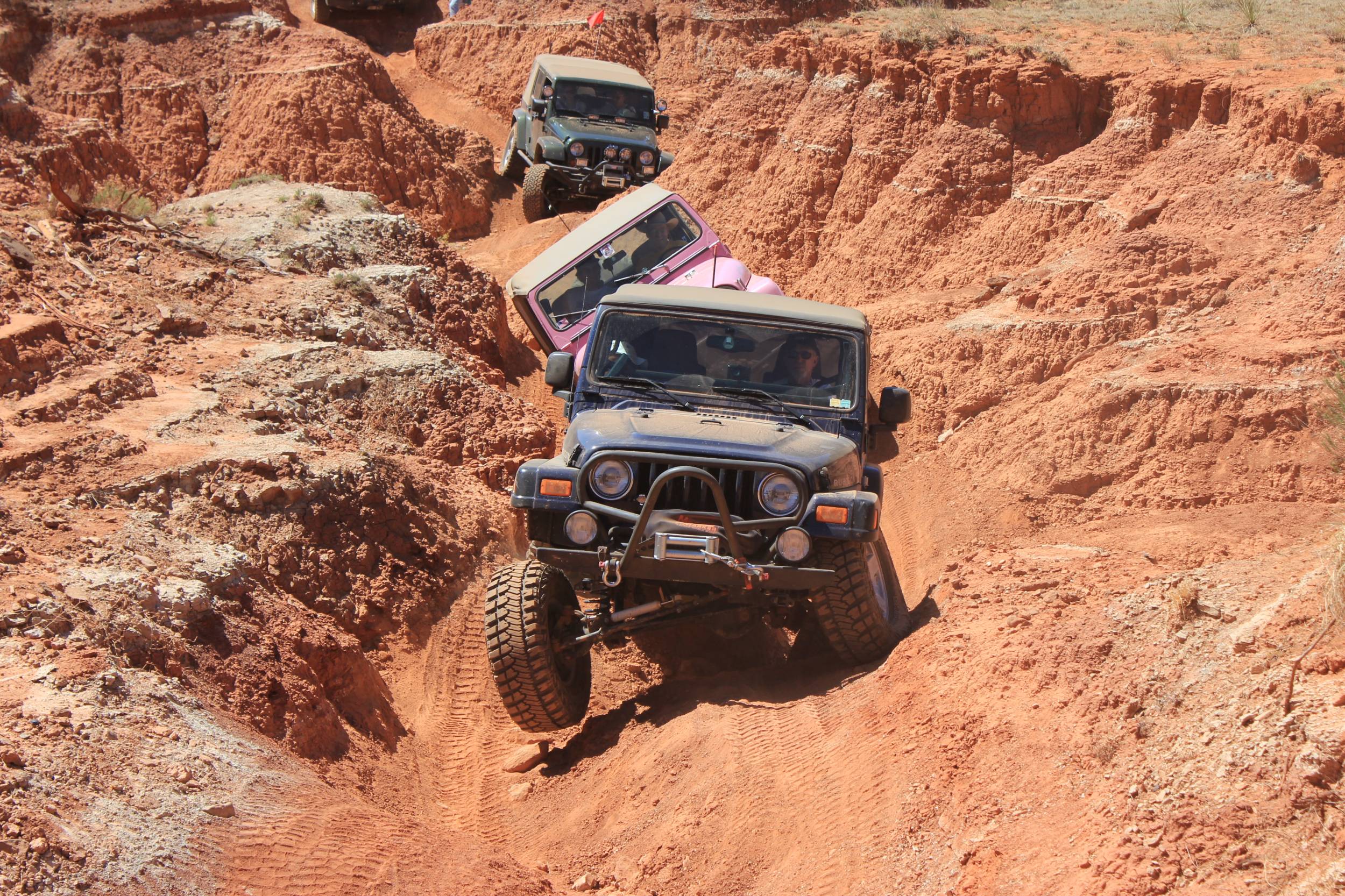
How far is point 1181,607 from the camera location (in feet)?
17.7

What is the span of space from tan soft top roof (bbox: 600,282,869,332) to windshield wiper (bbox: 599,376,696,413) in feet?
1.47

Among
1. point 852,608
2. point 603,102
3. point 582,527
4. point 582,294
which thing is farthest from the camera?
point 603,102

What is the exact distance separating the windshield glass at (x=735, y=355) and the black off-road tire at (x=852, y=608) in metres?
0.99

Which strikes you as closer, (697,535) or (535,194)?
(697,535)

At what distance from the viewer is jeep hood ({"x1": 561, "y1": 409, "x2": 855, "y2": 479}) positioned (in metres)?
6.19

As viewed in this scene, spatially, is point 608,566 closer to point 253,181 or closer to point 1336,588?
point 1336,588

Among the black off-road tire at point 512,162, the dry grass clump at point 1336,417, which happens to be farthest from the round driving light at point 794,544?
the black off-road tire at point 512,162

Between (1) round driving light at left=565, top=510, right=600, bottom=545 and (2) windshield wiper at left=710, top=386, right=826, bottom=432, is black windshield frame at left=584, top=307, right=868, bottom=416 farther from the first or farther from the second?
(1) round driving light at left=565, top=510, right=600, bottom=545

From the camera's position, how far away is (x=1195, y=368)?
10164 millimetres

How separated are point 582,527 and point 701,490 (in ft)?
1.97

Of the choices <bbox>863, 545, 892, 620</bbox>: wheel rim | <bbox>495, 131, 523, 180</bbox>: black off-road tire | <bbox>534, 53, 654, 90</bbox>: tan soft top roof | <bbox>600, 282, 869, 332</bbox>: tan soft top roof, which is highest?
<bbox>534, 53, 654, 90</bbox>: tan soft top roof

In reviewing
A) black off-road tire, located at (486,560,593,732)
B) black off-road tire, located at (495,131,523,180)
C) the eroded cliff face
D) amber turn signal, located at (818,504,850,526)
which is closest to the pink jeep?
the eroded cliff face

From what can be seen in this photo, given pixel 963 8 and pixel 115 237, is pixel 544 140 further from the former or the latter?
pixel 963 8

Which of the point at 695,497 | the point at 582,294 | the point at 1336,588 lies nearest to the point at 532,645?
the point at 695,497
